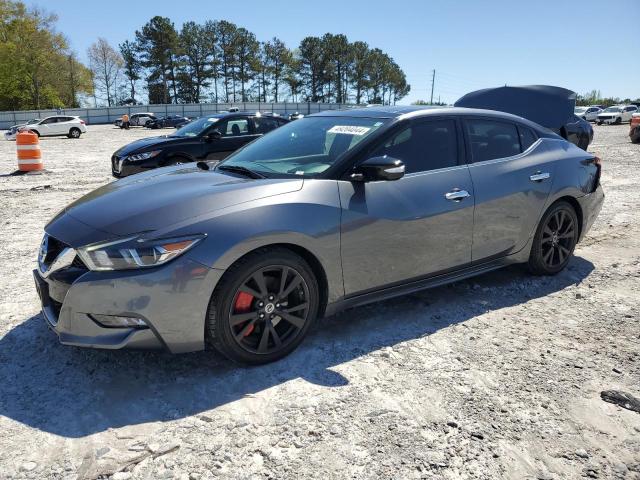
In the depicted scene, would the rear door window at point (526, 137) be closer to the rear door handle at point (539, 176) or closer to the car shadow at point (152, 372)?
the rear door handle at point (539, 176)

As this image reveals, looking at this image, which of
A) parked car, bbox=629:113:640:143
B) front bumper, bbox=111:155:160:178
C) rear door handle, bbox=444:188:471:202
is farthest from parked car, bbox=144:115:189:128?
rear door handle, bbox=444:188:471:202

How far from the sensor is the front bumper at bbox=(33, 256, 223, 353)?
2693 mm

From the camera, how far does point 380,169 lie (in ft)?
10.7

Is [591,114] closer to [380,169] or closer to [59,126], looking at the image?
[59,126]

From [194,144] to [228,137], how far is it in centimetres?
69

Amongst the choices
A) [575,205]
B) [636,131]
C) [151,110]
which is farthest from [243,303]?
[151,110]

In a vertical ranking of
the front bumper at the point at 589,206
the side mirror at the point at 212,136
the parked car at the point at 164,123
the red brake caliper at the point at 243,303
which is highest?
the parked car at the point at 164,123

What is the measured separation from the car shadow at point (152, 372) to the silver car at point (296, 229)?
0.21m

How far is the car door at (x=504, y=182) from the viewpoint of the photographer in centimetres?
402

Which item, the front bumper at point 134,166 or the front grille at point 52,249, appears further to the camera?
the front bumper at point 134,166

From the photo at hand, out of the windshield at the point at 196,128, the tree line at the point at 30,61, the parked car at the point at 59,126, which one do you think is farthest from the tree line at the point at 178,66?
the windshield at the point at 196,128

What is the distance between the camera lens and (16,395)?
282 centimetres

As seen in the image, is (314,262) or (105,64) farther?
(105,64)

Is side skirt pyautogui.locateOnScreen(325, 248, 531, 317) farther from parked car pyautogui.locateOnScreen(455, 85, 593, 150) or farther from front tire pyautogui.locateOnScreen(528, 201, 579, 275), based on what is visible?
parked car pyautogui.locateOnScreen(455, 85, 593, 150)
